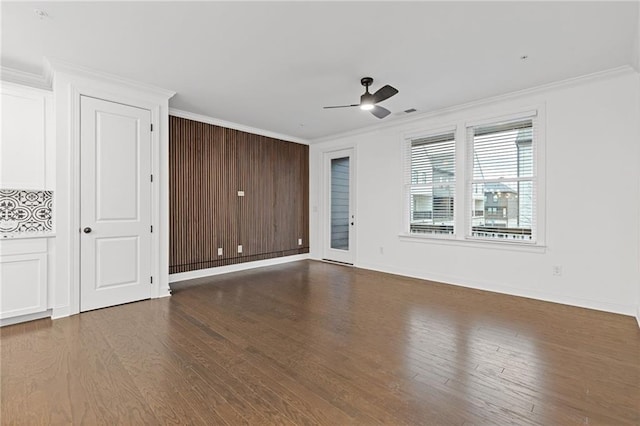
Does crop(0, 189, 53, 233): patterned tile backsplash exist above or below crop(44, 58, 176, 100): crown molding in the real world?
below

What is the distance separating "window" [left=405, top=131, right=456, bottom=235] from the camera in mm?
5094

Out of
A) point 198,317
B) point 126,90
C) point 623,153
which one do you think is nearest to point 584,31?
point 623,153

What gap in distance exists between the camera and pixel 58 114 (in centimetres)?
347

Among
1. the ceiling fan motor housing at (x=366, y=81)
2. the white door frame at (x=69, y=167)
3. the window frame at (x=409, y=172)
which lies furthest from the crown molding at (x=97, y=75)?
the window frame at (x=409, y=172)

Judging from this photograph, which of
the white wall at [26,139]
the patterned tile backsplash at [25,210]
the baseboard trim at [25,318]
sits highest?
the white wall at [26,139]

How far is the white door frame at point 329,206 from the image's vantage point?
6457 millimetres

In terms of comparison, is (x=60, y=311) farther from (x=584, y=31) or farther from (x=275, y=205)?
(x=584, y=31)

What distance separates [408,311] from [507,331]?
3.25 ft

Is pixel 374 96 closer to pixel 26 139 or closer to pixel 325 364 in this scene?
pixel 325 364

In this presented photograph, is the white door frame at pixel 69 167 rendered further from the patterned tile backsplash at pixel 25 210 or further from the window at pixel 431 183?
the window at pixel 431 183

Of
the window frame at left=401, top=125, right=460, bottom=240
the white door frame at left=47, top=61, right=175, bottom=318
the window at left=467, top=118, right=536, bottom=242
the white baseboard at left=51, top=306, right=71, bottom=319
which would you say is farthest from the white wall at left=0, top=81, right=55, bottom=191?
the window at left=467, top=118, right=536, bottom=242

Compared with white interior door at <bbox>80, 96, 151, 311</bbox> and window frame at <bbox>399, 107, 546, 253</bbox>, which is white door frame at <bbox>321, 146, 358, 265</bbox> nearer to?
window frame at <bbox>399, 107, 546, 253</bbox>

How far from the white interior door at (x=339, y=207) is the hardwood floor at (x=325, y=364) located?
2705mm

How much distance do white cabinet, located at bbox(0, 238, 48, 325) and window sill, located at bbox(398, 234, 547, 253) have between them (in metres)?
4.97
